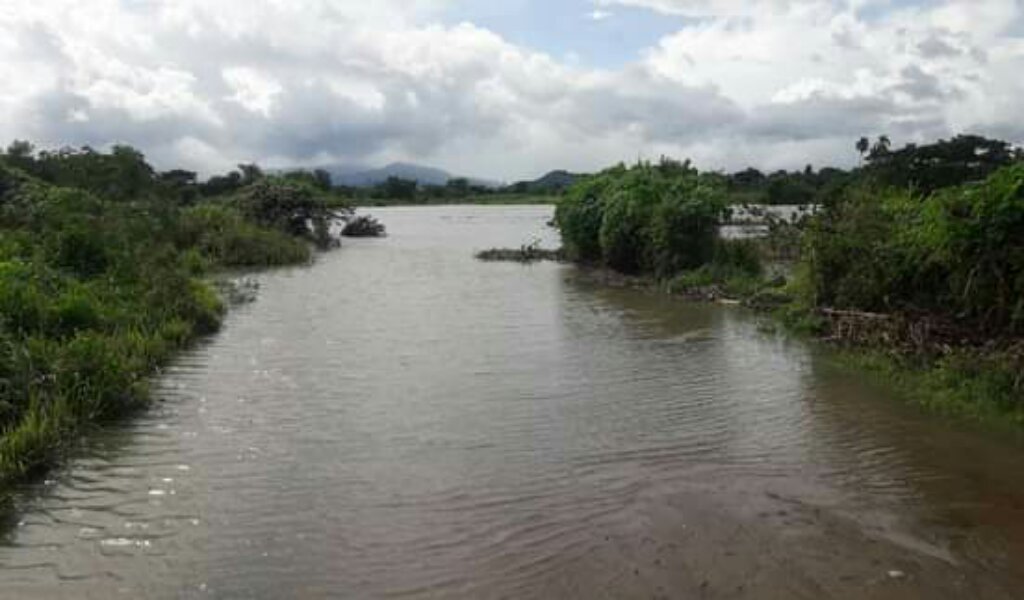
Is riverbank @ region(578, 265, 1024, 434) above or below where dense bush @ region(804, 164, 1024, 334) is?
below

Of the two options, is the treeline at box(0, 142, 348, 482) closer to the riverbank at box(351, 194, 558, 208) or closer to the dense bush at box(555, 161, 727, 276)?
the dense bush at box(555, 161, 727, 276)

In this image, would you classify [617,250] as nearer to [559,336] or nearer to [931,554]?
[559,336]

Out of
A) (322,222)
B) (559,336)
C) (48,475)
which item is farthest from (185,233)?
(48,475)

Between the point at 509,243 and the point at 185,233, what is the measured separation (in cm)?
1881

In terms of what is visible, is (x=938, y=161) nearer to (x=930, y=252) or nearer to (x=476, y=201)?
(x=930, y=252)

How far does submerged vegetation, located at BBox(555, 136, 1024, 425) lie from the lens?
11.4 metres

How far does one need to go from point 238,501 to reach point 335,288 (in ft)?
56.9

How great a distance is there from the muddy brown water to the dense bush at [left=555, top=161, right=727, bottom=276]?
10.2 m

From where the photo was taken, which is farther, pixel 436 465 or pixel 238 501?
pixel 436 465

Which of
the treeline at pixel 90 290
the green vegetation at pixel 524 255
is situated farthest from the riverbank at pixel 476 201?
the treeline at pixel 90 290

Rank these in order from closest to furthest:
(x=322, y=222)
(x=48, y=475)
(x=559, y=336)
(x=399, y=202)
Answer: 1. (x=48, y=475)
2. (x=559, y=336)
3. (x=322, y=222)
4. (x=399, y=202)

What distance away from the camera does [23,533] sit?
278 inches

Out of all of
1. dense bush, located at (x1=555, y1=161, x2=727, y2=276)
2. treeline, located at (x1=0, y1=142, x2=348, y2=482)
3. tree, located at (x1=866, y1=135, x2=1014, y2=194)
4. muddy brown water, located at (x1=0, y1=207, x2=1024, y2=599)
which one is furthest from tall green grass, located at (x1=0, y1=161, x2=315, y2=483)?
tree, located at (x1=866, y1=135, x2=1014, y2=194)

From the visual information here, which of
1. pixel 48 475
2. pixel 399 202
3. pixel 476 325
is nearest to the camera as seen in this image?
pixel 48 475
